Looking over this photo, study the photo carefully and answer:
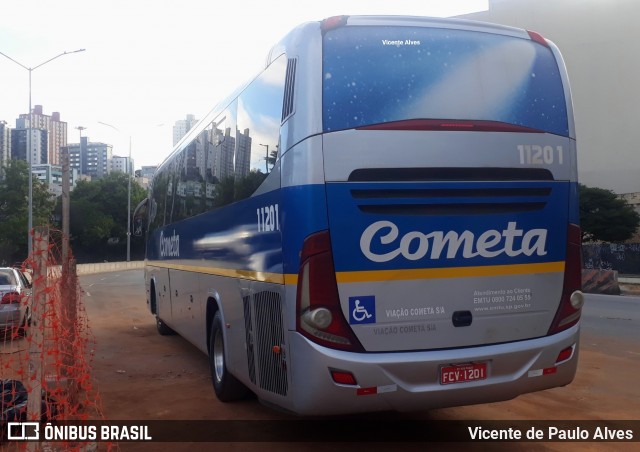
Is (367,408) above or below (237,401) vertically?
above

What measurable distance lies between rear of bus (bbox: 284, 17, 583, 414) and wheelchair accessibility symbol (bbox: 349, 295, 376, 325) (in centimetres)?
1

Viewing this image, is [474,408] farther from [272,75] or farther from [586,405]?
[272,75]

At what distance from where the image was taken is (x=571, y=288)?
5.93 m

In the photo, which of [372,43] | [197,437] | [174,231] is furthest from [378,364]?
[174,231]

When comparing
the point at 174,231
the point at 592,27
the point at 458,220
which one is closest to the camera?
the point at 458,220

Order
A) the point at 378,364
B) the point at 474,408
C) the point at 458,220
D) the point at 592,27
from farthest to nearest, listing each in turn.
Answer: the point at 592,27
the point at 474,408
the point at 458,220
the point at 378,364

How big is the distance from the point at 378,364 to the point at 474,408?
2677 mm

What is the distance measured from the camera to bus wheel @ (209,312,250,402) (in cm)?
744

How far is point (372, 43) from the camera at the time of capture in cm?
555

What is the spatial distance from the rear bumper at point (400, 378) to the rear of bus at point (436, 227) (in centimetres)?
1

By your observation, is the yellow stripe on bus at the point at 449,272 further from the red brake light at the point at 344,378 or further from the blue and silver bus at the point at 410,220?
the red brake light at the point at 344,378

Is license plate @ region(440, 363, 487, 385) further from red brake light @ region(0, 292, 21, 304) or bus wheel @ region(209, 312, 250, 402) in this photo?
red brake light @ region(0, 292, 21, 304)

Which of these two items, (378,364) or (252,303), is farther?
(252,303)

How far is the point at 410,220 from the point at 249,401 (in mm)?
3590
